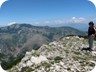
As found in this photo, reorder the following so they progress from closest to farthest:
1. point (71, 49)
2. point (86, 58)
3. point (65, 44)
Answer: point (86, 58)
point (71, 49)
point (65, 44)

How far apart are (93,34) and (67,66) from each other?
3042mm

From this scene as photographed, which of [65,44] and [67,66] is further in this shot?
[65,44]

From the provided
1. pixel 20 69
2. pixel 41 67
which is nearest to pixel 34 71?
pixel 41 67

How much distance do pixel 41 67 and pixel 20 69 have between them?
1.55 meters

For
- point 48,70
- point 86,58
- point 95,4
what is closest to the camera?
point 95,4

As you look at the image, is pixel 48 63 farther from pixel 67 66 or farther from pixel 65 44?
pixel 65 44

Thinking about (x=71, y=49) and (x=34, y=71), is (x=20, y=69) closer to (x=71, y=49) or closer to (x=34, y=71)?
(x=34, y=71)

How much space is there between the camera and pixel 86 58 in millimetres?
13219

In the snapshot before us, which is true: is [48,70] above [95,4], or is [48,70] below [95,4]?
below

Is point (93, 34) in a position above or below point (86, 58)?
above

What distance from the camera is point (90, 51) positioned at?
1446cm

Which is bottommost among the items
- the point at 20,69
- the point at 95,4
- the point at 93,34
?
the point at 20,69

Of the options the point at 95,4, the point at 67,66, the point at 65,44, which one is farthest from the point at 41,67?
the point at 65,44

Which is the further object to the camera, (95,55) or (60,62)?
(95,55)
